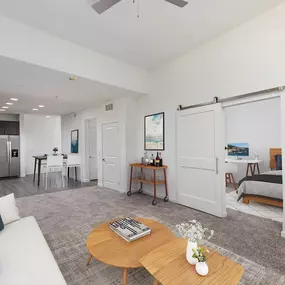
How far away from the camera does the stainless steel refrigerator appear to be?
7.19m

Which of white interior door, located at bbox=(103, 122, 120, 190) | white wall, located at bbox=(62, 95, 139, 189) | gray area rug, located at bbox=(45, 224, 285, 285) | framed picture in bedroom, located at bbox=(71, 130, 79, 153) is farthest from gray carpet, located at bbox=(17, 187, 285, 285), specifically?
framed picture in bedroom, located at bbox=(71, 130, 79, 153)

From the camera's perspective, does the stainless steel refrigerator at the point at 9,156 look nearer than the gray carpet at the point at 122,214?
No

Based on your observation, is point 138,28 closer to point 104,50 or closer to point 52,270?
point 104,50

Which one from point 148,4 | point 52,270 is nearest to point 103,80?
point 148,4

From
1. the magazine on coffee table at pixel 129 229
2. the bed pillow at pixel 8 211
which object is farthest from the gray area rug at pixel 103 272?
the bed pillow at pixel 8 211

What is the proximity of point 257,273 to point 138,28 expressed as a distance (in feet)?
11.4

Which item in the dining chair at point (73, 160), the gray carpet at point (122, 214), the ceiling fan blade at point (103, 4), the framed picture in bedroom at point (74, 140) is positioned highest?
the ceiling fan blade at point (103, 4)

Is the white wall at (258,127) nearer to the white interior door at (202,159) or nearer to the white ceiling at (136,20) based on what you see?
the white interior door at (202,159)

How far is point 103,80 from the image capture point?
3600 mm

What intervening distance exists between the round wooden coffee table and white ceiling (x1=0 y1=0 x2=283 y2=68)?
2789mm

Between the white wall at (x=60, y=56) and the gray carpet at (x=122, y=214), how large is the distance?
8.39ft

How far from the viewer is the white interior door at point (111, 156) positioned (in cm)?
505

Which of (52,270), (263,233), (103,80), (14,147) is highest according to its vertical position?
(103,80)

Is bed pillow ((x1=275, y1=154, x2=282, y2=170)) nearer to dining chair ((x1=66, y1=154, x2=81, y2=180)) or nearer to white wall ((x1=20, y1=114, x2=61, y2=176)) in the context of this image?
dining chair ((x1=66, y1=154, x2=81, y2=180))
